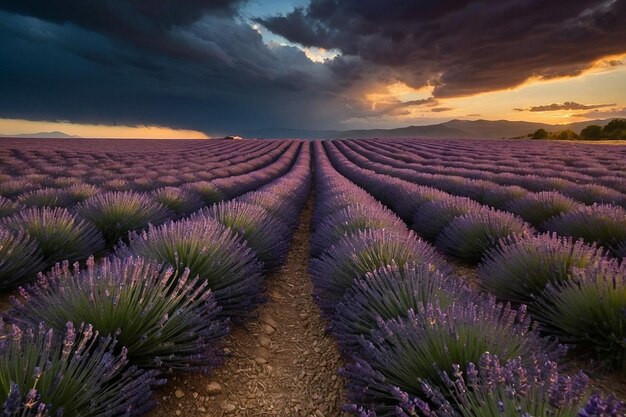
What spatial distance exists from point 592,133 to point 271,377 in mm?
61345

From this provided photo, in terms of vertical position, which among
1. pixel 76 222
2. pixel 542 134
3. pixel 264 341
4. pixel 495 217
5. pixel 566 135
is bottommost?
pixel 566 135

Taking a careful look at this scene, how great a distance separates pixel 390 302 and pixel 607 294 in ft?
4.54

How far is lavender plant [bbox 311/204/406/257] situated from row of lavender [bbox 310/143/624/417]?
781 millimetres

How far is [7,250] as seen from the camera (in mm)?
3148

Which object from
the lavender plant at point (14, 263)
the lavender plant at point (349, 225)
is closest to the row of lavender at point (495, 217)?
the lavender plant at point (349, 225)

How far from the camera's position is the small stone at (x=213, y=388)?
2.11 m

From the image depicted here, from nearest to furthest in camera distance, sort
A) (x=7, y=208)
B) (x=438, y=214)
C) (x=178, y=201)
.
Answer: (x=7, y=208) < (x=438, y=214) < (x=178, y=201)

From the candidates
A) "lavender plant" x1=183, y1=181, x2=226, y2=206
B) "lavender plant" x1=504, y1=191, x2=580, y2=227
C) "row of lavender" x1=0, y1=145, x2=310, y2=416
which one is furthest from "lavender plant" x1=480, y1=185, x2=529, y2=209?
"lavender plant" x1=183, y1=181, x2=226, y2=206

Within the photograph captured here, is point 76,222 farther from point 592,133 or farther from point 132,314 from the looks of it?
point 592,133

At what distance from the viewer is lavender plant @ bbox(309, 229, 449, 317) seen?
9.25 ft

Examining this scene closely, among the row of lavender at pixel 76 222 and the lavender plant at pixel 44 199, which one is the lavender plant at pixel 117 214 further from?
the lavender plant at pixel 44 199

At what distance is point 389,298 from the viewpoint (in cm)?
223

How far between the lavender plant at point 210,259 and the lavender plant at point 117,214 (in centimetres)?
197

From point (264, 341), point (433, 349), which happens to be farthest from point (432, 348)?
point (264, 341)
